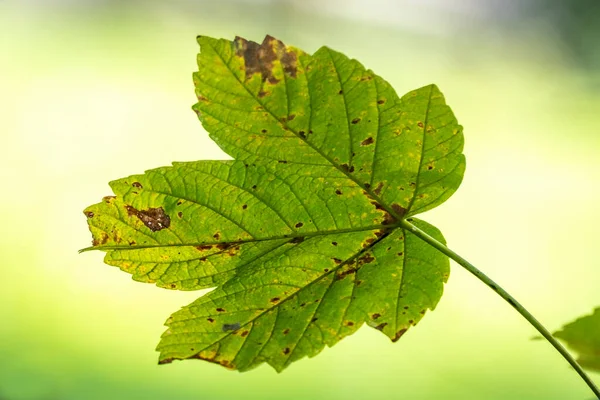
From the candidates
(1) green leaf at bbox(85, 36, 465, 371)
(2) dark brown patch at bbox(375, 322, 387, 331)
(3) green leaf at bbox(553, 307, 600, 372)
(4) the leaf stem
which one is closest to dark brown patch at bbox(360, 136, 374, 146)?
(1) green leaf at bbox(85, 36, 465, 371)

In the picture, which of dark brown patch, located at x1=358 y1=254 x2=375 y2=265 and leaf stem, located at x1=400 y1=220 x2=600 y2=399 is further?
dark brown patch, located at x1=358 y1=254 x2=375 y2=265

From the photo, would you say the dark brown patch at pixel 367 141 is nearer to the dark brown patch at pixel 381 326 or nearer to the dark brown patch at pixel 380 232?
the dark brown patch at pixel 380 232

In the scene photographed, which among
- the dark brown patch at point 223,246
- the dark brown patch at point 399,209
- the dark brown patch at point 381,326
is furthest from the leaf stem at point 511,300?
the dark brown patch at point 223,246

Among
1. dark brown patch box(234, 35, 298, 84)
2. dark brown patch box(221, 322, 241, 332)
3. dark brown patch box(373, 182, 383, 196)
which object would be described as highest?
dark brown patch box(234, 35, 298, 84)

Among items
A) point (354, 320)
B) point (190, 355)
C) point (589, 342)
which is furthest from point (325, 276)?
point (589, 342)

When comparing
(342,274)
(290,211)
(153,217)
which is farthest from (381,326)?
(153,217)

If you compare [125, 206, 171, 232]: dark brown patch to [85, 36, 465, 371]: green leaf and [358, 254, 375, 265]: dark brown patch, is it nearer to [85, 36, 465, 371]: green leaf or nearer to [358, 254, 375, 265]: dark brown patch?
[85, 36, 465, 371]: green leaf

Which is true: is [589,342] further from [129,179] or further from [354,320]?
[129,179]

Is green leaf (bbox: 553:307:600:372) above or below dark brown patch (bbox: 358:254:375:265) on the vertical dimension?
below
